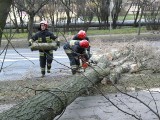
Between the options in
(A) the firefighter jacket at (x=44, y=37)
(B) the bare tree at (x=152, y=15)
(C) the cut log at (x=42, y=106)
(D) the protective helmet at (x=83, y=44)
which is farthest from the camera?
(B) the bare tree at (x=152, y=15)

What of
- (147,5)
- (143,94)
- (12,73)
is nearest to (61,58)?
(12,73)

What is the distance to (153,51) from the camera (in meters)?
11.7

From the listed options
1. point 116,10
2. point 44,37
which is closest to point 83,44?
point 44,37

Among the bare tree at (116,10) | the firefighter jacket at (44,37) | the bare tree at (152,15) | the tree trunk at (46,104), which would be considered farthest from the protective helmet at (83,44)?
the bare tree at (116,10)

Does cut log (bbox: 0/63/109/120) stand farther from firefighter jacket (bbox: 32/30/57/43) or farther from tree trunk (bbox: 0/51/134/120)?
firefighter jacket (bbox: 32/30/57/43)

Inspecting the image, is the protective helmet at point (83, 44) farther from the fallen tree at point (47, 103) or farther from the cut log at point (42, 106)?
the cut log at point (42, 106)

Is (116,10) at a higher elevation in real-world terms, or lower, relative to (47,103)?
higher

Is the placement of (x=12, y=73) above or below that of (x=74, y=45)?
below

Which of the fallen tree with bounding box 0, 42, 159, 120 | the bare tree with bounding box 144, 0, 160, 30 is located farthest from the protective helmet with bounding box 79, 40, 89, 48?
the bare tree with bounding box 144, 0, 160, 30

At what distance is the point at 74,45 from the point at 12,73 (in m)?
3.35

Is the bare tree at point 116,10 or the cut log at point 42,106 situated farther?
the bare tree at point 116,10

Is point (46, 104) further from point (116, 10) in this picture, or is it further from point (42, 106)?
point (116, 10)

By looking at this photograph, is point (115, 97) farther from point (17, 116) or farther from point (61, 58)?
point (61, 58)

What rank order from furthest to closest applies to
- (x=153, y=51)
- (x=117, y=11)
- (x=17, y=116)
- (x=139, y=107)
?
(x=117, y=11)
(x=153, y=51)
(x=139, y=107)
(x=17, y=116)
